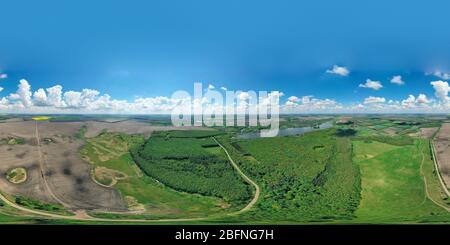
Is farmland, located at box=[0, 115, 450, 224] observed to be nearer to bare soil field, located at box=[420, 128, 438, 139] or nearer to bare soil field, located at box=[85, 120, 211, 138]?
bare soil field, located at box=[420, 128, 438, 139]

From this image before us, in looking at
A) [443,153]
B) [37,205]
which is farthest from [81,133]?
[443,153]

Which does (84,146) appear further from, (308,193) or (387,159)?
(387,159)

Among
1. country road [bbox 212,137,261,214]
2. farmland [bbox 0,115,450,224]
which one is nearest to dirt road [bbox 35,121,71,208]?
farmland [bbox 0,115,450,224]

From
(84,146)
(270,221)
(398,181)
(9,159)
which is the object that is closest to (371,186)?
(398,181)

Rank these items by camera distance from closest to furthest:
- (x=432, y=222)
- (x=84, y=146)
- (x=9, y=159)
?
(x=432, y=222), (x=9, y=159), (x=84, y=146)

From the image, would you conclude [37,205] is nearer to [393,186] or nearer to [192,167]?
[192,167]

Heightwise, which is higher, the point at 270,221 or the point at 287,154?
the point at 287,154
